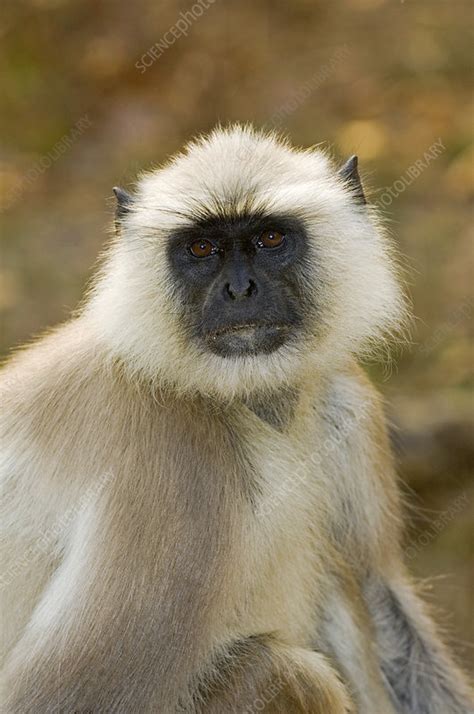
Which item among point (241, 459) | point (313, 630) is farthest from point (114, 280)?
point (313, 630)

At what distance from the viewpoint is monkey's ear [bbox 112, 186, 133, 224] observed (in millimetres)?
4027

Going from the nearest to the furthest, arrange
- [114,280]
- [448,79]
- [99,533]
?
[99,533]
[114,280]
[448,79]

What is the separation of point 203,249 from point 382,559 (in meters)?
1.51

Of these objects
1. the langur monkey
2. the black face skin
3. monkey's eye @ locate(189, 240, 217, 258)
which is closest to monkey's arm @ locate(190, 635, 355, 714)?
the langur monkey

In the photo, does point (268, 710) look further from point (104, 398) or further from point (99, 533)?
point (104, 398)

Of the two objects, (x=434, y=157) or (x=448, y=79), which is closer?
(x=434, y=157)

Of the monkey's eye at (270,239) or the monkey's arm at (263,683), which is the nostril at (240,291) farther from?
the monkey's arm at (263,683)

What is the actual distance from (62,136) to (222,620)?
7.49m

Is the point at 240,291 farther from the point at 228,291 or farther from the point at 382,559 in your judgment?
the point at 382,559

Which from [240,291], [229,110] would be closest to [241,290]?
[240,291]

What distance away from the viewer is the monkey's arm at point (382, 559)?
4422 millimetres

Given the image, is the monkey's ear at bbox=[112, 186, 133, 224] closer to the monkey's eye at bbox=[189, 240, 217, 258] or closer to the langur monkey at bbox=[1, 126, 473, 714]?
the langur monkey at bbox=[1, 126, 473, 714]

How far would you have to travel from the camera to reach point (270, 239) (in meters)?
3.87

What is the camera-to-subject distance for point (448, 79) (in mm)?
10734
